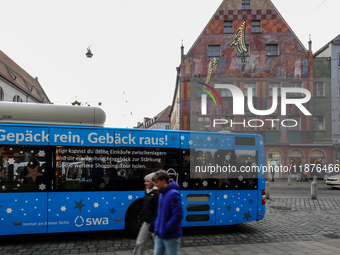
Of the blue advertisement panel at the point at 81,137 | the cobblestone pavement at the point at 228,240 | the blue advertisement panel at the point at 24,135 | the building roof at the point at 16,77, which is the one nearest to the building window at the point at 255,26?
the cobblestone pavement at the point at 228,240

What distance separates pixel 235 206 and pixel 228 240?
0.91 metres

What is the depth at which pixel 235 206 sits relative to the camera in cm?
812

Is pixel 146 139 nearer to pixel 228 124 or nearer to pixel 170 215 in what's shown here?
pixel 170 215

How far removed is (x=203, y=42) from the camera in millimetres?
35969

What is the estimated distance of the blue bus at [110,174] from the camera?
6.93 meters

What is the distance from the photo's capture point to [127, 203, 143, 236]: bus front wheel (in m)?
7.49

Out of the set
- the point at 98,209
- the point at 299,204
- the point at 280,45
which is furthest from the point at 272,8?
the point at 98,209

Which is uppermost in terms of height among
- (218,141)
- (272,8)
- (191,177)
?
(272,8)

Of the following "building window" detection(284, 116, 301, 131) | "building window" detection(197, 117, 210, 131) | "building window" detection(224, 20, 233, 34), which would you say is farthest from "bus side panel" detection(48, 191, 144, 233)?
"building window" detection(224, 20, 233, 34)

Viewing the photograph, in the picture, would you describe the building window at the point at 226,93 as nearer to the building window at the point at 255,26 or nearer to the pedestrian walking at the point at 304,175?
the building window at the point at 255,26

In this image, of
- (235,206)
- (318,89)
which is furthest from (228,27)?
(235,206)

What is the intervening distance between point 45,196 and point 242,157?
4.81 meters

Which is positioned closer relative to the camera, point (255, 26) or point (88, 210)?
point (88, 210)

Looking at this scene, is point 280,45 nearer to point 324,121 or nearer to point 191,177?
point 324,121
